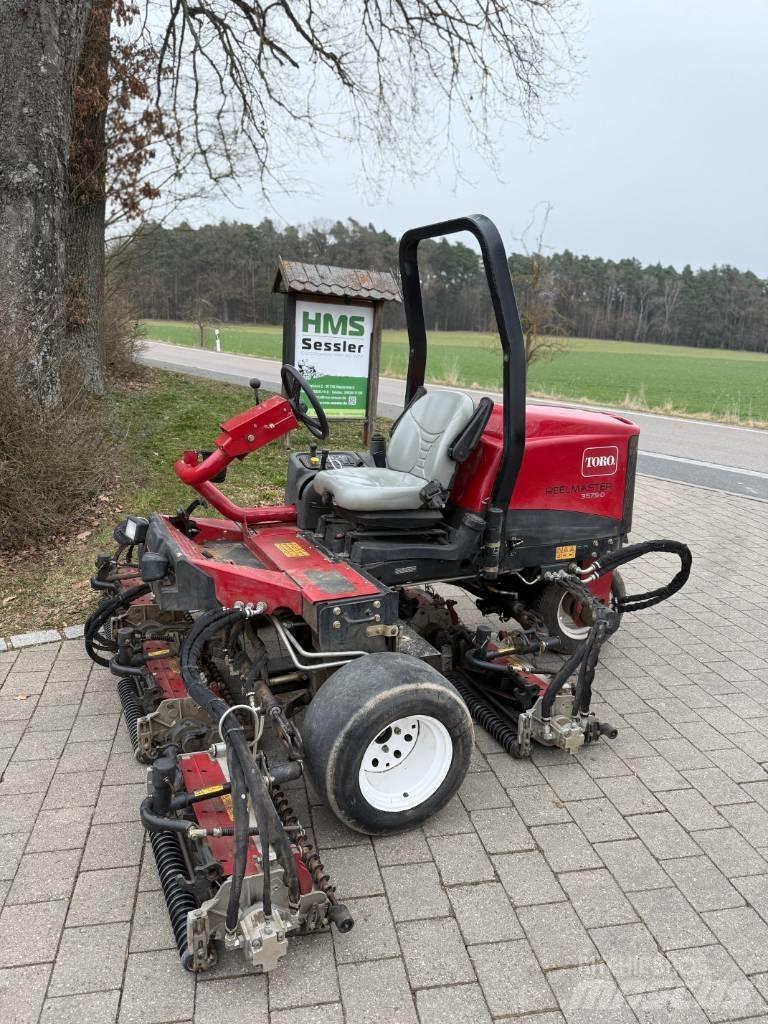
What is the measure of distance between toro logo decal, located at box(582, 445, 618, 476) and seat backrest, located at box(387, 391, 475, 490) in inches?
26.8

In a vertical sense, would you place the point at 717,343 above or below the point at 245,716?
above

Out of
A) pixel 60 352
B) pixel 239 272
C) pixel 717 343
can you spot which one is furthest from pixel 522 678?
pixel 717 343

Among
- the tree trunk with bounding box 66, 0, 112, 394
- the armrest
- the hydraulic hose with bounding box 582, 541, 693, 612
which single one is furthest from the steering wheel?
the tree trunk with bounding box 66, 0, 112, 394

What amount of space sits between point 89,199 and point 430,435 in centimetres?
725

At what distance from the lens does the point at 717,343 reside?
65.8 metres

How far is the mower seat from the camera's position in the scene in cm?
354

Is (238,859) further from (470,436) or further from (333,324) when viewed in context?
(333,324)

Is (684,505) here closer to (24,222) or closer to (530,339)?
(24,222)

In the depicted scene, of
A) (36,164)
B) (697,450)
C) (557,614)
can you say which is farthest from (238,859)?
(697,450)

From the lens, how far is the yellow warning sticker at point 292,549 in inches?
141

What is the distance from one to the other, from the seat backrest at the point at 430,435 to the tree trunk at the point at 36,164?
3.29m

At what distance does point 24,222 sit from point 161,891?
551 cm

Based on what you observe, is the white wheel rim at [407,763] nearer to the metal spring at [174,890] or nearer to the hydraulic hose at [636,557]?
the metal spring at [174,890]

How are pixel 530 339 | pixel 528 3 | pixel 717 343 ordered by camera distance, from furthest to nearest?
pixel 717 343
pixel 530 339
pixel 528 3
